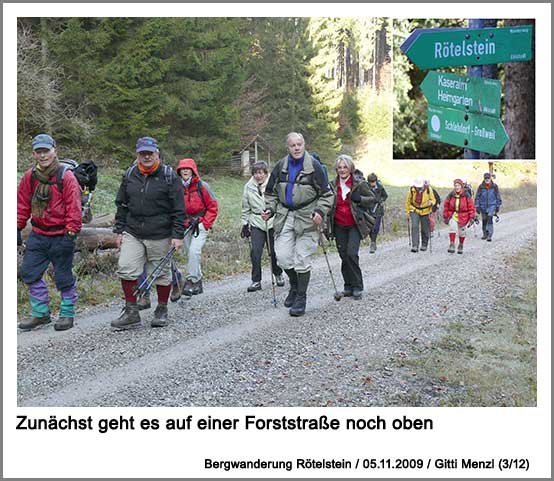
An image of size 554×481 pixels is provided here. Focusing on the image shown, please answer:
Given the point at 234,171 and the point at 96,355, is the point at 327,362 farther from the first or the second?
the point at 234,171

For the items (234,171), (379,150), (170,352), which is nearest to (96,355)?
(170,352)

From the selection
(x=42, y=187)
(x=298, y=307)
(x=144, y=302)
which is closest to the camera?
(x=42, y=187)

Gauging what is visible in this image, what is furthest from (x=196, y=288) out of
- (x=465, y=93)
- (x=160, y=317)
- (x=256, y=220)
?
(x=465, y=93)

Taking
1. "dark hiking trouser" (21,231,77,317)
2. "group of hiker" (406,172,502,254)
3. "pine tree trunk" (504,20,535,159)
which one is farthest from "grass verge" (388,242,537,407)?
"dark hiking trouser" (21,231,77,317)

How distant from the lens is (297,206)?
7316 mm

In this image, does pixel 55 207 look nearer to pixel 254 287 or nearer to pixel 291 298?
pixel 291 298

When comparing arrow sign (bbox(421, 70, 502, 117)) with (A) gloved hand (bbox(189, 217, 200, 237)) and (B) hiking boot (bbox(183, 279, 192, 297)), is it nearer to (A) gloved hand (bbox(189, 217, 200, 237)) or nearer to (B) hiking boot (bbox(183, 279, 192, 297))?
(A) gloved hand (bbox(189, 217, 200, 237))

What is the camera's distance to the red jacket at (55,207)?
6637mm

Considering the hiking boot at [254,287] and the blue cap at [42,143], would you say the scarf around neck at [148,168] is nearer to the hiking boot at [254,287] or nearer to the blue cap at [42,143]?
the blue cap at [42,143]

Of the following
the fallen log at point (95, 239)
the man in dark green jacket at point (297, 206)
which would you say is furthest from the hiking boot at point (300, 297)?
the fallen log at point (95, 239)

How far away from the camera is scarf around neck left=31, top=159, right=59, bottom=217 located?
661 centimetres

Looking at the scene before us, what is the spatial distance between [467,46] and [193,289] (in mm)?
4880

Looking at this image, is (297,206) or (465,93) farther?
(297,206)

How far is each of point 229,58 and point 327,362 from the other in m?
7.63
